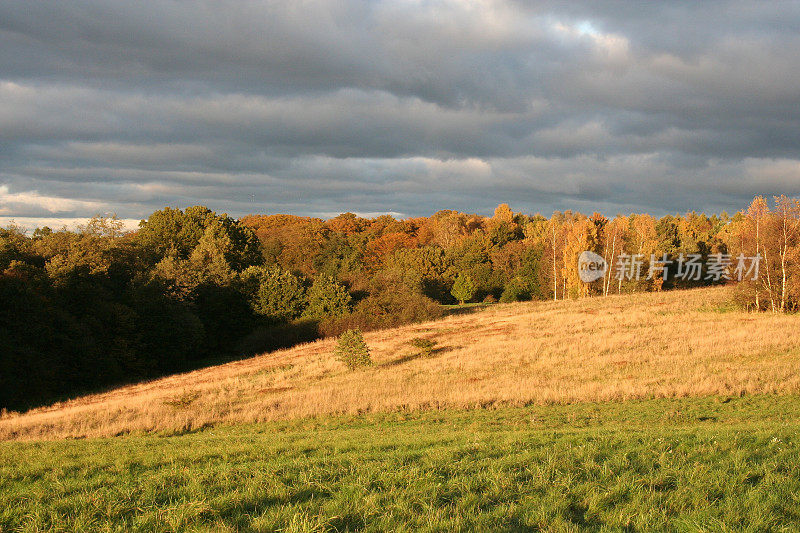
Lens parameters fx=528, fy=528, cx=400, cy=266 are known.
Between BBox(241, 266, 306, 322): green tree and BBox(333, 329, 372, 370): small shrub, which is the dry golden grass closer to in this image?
BBox(333, 329, 372, 370): small shrub

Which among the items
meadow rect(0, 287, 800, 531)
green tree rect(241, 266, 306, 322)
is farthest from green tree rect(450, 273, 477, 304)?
meadow rect(0, 287, 800, 531)

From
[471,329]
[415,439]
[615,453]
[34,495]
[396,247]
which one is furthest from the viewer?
[396,247]

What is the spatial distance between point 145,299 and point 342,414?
99.3 feet

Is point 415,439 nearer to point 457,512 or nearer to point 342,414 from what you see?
point 457,512

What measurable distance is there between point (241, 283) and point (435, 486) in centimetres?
4849

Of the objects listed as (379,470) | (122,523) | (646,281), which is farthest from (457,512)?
(646,281)

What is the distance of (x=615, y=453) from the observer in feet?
25.8

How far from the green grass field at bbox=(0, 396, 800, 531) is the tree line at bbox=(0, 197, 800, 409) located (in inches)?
1052

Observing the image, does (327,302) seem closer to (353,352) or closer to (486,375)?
(353,352)

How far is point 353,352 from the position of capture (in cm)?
2670
